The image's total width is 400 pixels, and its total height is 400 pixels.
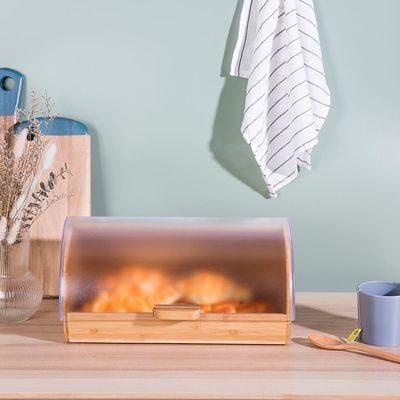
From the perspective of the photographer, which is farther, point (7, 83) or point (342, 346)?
point (7, 83)

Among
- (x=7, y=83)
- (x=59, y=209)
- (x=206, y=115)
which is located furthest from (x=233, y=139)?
(x=7, y=83)

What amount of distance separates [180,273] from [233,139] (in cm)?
49

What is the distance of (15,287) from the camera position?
158 cm

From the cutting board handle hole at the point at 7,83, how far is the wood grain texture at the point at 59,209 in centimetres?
A: 17

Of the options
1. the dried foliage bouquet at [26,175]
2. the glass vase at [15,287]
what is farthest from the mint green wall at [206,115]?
the glass vase at [15,287]

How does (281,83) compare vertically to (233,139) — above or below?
above

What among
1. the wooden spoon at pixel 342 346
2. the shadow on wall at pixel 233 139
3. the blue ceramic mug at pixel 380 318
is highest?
the shadow on wall at pixel 233 139

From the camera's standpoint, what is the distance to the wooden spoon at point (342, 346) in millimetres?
1386

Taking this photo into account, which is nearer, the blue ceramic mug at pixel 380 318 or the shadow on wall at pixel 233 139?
the blue ceramic mug at pixel 380 318

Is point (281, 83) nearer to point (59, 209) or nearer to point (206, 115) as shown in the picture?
point (206, 115)

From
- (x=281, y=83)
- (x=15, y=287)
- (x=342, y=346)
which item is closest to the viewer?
(x=342, y=346)

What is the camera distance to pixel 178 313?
1.42 m

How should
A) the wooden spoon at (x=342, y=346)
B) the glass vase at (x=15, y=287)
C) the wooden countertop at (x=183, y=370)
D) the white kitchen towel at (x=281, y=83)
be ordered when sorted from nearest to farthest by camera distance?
the wooden countertop at (x=183, y=370)
the wooden spoon at (x=342, y=346)
the glass vase at (x=15, y=287)
the white kitchen towel at (x=281, y=83)

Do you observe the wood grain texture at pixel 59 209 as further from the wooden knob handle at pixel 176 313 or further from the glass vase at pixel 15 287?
the wooden knob handle at pixel 176 313
